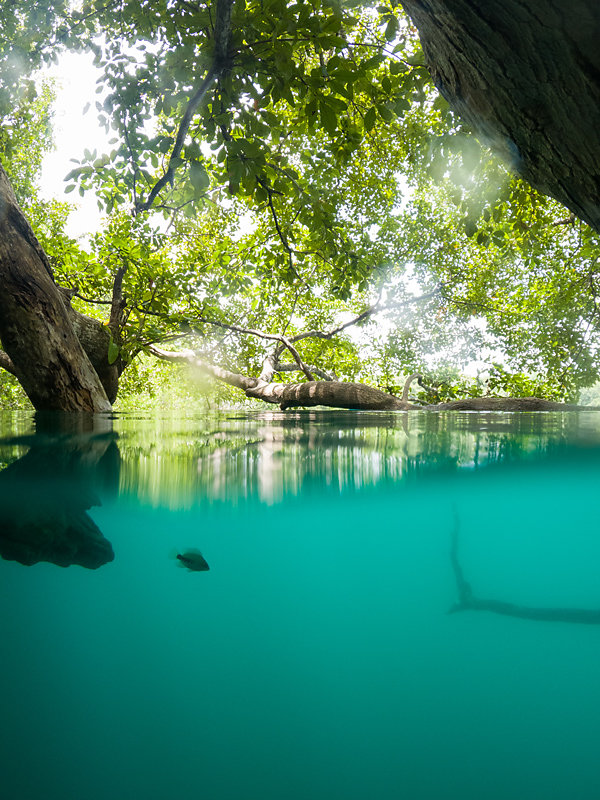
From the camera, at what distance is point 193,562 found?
1793 millimetres

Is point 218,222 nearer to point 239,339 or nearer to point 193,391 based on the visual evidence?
point 239,339

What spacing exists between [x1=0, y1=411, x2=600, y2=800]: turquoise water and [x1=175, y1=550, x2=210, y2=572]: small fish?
4 cm

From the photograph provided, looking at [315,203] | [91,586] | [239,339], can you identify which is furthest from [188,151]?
[239,339]

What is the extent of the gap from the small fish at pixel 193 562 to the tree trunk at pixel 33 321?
4.95 m

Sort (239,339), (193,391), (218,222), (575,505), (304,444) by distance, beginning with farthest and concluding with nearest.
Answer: (193,391) → (239,339) → (218,222) → (304,444) → (575,505)

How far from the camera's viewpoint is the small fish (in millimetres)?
1780

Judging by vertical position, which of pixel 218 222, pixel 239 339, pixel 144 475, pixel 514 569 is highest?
pixel 218 222

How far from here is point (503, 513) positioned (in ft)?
7.99

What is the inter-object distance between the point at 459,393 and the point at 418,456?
1024cm

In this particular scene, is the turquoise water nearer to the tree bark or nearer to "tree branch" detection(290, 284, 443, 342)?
the tree bark

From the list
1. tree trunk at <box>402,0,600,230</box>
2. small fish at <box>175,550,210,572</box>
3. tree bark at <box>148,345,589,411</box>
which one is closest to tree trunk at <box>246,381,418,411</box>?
tree bark at <box>148,345,589,411</box>

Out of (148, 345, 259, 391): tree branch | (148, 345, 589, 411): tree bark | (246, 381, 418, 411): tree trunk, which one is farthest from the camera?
(148, 345, 259, 391): tree branch

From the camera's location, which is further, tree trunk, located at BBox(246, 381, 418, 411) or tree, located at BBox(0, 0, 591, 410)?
tree trunk, located at BBox(246, 381, 418, 411)

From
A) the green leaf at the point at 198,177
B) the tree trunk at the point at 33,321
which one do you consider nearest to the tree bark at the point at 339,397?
the tree trunk at the point at 33,321
